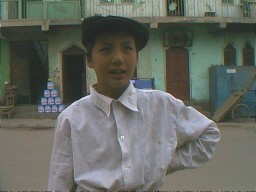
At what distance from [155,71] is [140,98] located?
13.9 meters

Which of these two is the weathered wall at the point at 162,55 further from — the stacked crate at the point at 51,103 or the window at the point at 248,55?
the window at the point at 248,55

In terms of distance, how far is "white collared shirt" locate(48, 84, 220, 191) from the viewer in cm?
147

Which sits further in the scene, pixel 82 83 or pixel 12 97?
pixel 82 83

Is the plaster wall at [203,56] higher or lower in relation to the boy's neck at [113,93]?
higher

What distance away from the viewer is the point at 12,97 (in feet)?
48.3

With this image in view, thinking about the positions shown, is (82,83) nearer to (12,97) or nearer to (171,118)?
(12,97)

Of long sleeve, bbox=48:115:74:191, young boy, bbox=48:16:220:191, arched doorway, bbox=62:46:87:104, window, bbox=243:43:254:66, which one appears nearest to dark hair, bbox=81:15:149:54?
young boy, bbox=48:16:220:191

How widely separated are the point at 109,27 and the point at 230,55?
15.0 metres

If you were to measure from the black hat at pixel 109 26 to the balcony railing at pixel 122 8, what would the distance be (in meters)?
13.6

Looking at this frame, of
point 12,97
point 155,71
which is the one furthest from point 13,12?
point 155,71

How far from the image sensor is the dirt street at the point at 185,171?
4.77 m

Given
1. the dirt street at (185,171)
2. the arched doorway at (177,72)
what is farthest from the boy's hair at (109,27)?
the arched doorway at (177,72)

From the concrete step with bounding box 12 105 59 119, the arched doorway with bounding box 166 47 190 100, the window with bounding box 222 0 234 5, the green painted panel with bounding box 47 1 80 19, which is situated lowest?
the concrete step with bounding box 12 105 59 119

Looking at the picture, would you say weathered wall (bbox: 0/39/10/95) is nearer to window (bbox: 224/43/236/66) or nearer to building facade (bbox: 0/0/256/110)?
building facade (bbox: 0/0/256/110)
